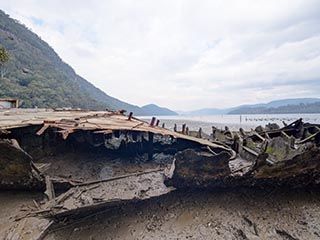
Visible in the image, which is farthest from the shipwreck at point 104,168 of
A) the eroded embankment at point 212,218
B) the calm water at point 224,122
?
the calm water at point 224,122

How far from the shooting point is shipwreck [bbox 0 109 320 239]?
3.71m

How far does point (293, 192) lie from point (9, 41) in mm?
51312

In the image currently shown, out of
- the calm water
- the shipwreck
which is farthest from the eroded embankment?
the calm water

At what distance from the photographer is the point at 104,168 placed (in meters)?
4.96

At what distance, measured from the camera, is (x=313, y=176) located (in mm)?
4359

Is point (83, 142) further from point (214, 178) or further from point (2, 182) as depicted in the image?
point (214, 178)

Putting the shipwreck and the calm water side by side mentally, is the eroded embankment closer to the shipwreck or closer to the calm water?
the shipwreck

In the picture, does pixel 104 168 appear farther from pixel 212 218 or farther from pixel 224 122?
pixel 224 122

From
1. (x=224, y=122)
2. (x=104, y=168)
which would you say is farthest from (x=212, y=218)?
(x=224, y=122)

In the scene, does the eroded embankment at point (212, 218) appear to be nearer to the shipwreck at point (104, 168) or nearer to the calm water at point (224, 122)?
the shipwreck at point (104, 168)

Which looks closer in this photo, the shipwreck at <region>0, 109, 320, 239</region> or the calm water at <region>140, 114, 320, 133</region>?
the shipwreck at <region>0, 109, 320, 239</region>

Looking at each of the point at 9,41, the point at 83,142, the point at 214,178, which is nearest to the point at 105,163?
the point at 83,142

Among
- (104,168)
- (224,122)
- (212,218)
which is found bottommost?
(224,122)

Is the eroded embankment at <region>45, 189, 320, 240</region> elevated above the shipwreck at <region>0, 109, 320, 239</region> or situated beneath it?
situated beneath
